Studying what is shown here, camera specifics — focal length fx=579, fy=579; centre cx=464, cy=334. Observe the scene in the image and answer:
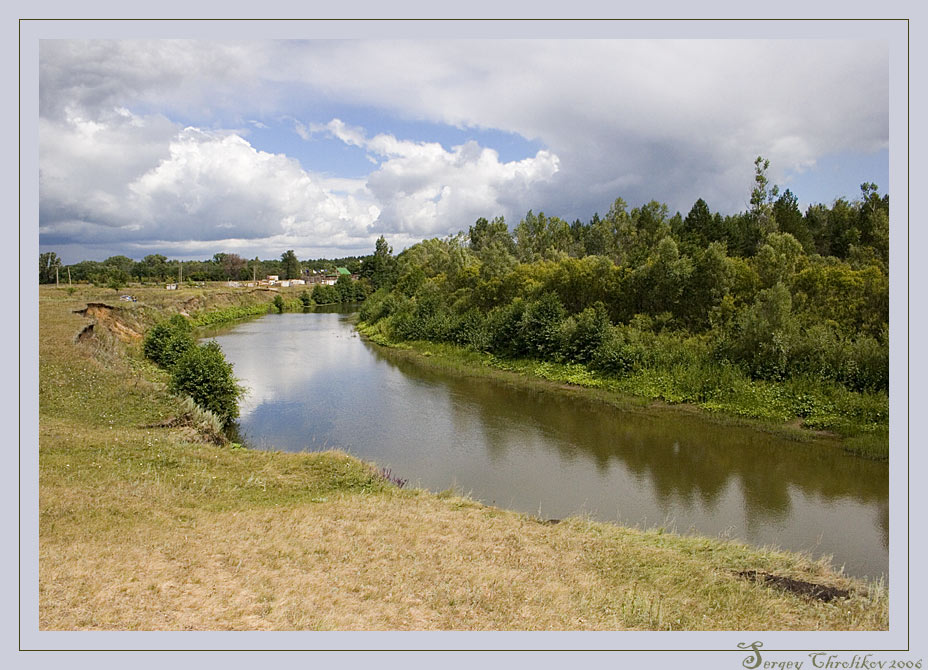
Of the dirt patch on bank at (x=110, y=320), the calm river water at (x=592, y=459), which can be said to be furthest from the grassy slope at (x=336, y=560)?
the dirt patch on bank at (x=110, y=320)

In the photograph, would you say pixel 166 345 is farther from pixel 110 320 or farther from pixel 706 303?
pixel 706 303

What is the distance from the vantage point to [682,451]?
18719 millimetres

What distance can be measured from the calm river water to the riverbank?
735mm

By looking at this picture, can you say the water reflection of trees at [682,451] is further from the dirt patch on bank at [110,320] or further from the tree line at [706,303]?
the dirt patch on bank at [110,320]

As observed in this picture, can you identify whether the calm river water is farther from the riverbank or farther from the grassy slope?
the grassy slope

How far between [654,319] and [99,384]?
2508 cm

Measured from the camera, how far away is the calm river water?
13469mm

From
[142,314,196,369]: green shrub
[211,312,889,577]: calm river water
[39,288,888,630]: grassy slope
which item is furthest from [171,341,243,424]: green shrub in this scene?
[142,314,196,369]: green shrub

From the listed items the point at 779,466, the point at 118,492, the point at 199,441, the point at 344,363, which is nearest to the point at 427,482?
the point at 199,441

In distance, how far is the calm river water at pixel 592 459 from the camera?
1347 cm

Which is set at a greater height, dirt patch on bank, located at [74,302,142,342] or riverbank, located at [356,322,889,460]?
dirt patch on bank, located at [74,302,142,342]

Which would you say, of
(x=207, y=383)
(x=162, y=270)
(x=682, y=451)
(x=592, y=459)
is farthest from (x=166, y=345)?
(x=162, y=270)

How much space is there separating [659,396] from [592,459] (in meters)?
8.15

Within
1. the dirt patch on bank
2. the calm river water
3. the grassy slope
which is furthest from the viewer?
the dirt patch on bank
